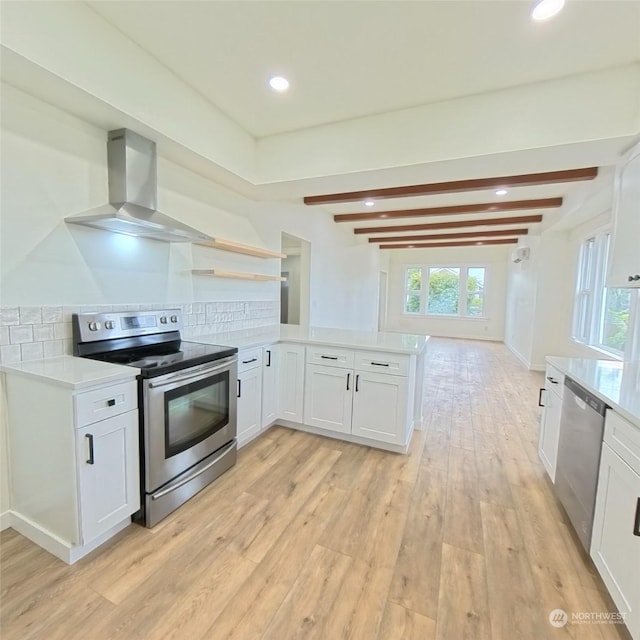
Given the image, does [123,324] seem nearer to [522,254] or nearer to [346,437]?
[346,437]

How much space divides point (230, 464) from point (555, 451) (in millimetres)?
2307

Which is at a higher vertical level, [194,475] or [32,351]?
[32,351]

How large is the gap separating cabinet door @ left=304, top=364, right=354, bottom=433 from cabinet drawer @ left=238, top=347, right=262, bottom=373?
0.49 meters

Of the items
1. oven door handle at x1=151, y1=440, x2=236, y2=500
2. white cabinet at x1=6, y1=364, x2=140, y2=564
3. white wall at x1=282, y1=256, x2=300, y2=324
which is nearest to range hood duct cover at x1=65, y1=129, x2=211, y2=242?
white cabinet at x1=6, y1=364, x2=140, y2=564

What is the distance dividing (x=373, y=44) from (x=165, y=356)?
2284mm

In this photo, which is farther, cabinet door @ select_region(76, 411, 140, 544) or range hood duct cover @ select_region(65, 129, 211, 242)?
range hood duct cover @ select_region(65, 129, 211, 242)

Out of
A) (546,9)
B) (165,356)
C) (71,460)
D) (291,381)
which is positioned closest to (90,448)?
(71,460)

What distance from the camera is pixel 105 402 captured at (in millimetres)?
1610

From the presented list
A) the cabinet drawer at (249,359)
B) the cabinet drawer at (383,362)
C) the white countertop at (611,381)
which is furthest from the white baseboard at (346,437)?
the white countertop at (611,381)

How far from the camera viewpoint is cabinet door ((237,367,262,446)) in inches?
105

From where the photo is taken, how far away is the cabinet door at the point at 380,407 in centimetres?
271

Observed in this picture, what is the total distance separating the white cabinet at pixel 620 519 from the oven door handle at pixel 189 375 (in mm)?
2172

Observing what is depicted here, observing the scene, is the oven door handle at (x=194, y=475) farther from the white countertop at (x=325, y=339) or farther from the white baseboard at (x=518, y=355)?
the white baseboard at (x=518, y=355)

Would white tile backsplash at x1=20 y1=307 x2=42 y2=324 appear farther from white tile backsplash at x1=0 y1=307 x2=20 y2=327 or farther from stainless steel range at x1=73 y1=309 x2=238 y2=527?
stainless steel range at x1=73 y1=309 x2=238 y2=527
